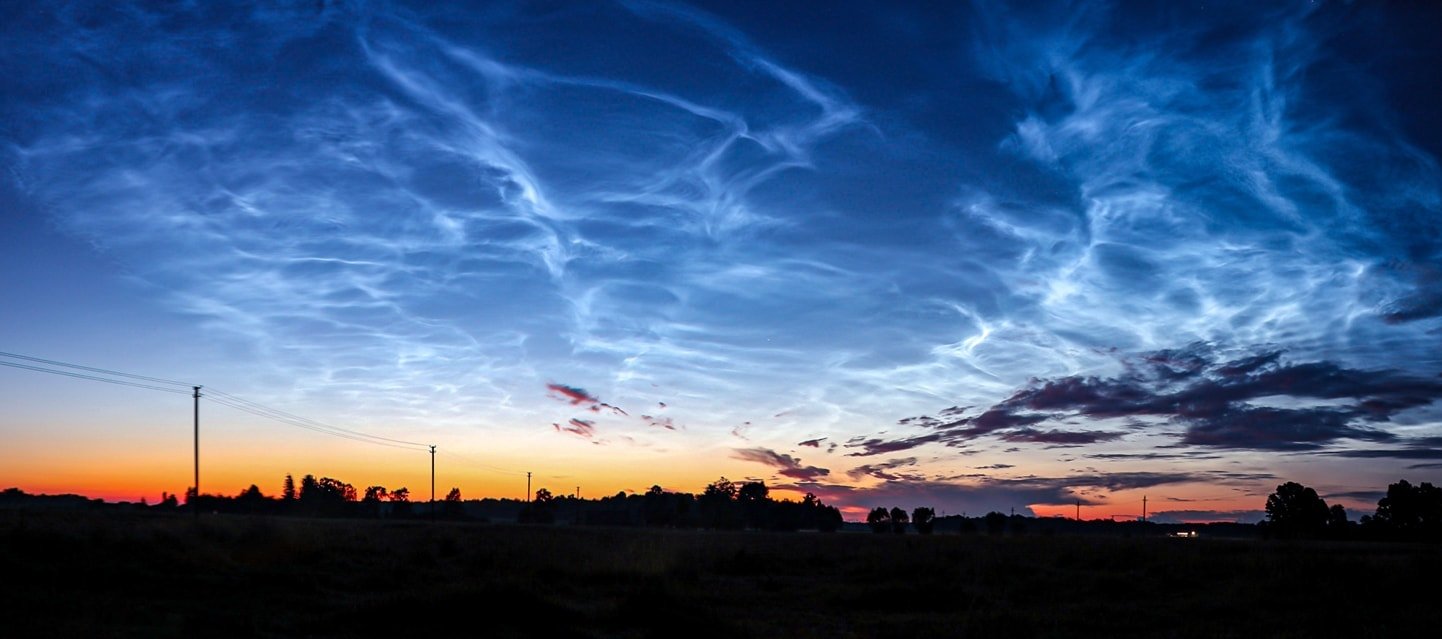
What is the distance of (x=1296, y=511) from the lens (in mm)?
131250

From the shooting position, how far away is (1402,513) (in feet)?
391

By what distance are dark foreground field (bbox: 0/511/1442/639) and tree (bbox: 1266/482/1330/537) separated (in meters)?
112

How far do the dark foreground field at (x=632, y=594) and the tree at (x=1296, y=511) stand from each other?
11164cm

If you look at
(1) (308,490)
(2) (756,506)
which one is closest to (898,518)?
(2) (756,506)

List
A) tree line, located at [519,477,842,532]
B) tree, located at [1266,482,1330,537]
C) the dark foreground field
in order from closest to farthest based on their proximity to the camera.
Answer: the dark foreground field, tree, located at [1266,482,1330,537], tree line, located at [519,477,842,532]

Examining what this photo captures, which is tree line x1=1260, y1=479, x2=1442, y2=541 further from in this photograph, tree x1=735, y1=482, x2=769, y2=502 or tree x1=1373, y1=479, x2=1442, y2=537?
tree x1=735, y1=482, x2=769, y2=502

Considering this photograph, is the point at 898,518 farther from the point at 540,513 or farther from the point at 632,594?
the point at 632,594

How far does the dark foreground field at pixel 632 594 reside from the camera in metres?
17.7

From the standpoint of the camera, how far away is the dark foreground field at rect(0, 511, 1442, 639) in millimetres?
17703

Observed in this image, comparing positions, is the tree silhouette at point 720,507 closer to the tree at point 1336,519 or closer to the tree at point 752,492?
the tree at point 752,492

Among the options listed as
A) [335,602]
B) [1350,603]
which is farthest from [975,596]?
[335,602]

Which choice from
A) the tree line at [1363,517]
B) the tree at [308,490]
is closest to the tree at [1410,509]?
the tree line at [1363,517]

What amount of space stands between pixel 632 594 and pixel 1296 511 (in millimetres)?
139431

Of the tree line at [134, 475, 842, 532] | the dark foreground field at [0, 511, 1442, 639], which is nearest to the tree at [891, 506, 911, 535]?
the tree line at [134, 475, 842, 532]
